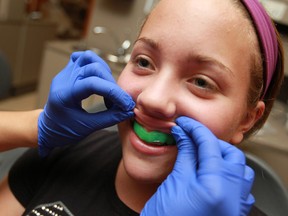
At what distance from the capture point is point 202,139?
60 cm

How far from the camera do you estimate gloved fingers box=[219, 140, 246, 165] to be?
0.59 meters

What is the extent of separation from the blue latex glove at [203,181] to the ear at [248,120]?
0.18m

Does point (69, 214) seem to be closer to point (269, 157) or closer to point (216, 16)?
point (216, 16)

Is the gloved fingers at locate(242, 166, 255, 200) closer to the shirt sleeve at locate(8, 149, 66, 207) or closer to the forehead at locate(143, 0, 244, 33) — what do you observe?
the forehead at locate(143, 0, 244, 33)

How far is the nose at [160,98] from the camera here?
65 cm

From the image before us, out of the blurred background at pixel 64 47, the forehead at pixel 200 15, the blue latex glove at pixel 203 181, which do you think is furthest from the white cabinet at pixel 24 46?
the blue latex glove at pixel 203 181

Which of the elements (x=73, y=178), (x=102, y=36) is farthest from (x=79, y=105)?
(x=102, y=36)

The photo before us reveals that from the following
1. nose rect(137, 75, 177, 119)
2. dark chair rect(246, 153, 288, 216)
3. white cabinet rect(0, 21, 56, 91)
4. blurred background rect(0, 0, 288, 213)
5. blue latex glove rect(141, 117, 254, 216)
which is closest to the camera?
blue latex glove rect(141, 117, 254, 216)

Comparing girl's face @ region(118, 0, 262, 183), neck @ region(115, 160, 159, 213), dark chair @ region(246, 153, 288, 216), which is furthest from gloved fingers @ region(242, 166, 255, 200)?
dark chair @ region(246, 153, 288, 216)

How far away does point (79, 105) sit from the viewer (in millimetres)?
771

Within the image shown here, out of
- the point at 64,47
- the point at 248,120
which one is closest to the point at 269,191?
the point at 248,120

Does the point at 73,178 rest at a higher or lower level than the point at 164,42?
lower

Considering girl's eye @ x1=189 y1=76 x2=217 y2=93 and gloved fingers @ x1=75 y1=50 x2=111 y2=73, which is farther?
gloved fingers @ x1=75 y1=50 x2=111 y2=73

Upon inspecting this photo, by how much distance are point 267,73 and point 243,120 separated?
0.13 metres
